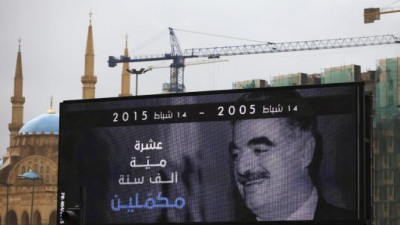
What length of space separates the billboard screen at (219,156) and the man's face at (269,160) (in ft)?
0.08

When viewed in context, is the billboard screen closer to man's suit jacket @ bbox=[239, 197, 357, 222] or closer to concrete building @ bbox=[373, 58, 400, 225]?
man's suit jacket @ bbox=[239, 197, 357, 222]

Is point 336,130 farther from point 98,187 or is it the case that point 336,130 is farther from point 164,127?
point 98,187

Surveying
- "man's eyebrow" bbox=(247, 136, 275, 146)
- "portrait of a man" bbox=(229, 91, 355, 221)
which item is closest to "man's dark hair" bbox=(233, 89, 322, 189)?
"portrait of a man" bbox=(229, 91, 355, 221)

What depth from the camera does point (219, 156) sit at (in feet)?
99.7

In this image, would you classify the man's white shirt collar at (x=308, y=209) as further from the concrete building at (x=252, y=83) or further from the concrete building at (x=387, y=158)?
the concrete building at (x=252, y=83)

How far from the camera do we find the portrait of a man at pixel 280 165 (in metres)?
29.2

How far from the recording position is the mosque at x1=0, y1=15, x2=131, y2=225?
11962 centimetres

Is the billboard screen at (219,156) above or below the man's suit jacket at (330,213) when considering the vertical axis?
above

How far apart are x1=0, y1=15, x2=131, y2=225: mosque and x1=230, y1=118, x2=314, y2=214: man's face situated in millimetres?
88541

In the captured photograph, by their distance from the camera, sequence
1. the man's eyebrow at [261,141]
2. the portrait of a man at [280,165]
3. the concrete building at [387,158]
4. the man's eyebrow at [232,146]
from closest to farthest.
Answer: the portrait of a man at [280,165]
the man's eyebrow at [261,141]
the man's eyebrow at [232,146]
the concrete building at [387,158]

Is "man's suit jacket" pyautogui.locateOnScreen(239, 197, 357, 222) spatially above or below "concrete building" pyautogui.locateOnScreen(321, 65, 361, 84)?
below

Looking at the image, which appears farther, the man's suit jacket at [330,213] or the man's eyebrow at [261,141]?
the man's eyebrow at [261,141]

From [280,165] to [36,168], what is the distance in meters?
93.0

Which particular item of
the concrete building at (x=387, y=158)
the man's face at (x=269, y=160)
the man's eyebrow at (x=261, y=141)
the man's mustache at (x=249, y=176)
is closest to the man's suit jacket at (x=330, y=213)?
the man's face at (x=269, y=160)
